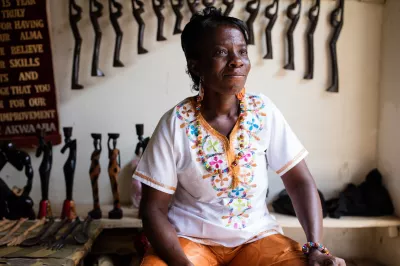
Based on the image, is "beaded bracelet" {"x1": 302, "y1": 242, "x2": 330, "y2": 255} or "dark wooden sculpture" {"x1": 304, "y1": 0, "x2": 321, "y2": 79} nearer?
"beaded bracelet" {"x1": 302, "y1": 242, "x2": 330, "y2": 255}

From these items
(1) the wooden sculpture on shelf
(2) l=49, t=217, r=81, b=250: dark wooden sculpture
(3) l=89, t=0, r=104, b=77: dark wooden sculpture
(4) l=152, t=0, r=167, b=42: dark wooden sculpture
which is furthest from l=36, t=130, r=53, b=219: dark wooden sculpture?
(4) l=152, t=0, r=167, b=42: dark wooden sculpture

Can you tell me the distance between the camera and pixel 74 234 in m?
1.79

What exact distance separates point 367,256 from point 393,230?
1.27ft

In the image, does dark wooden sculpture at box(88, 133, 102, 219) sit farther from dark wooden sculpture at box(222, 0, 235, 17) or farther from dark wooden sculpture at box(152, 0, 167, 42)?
dark wooden sculpture at box(222, 0, 235, 17)

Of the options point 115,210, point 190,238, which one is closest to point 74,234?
point 115,210

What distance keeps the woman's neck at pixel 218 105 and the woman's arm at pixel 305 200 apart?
32cm

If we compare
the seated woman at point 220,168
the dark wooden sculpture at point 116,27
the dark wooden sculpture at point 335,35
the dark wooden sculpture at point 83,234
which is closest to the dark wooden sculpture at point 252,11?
the dark wooden sculpture at point 335,35

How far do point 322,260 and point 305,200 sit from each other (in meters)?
0.25

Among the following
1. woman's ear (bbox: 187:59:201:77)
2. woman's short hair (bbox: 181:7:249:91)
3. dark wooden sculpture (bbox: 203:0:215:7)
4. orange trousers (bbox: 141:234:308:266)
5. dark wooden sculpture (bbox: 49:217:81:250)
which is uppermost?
dark wooden sculpture (bbox: 203:0:215:7)

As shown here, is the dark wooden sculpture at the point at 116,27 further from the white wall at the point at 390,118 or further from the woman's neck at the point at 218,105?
the white wall at the point at 390,118

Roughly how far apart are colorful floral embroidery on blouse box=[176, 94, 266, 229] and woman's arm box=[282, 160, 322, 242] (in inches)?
6.3

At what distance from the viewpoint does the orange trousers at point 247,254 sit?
1250 mm

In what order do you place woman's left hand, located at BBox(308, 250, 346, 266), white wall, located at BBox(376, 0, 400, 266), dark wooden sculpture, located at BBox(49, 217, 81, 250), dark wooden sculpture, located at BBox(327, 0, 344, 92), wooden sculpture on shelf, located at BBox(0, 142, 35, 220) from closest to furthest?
1. woman's left hand, located at BBox(308, 250, 346, 266)
2. dark wooden sculpture, located at BBox(49, 217, 81, 250)
3. wooden sculpture on shelf, located at BBox(0, 142, 35, 220)
4. white wall, located at BBox(376, 0, 400, 266)
5. dark wooden sculpture, located at BBox(327, 0, 344, 92)

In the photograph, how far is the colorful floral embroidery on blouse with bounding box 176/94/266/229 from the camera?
134 centimetres
